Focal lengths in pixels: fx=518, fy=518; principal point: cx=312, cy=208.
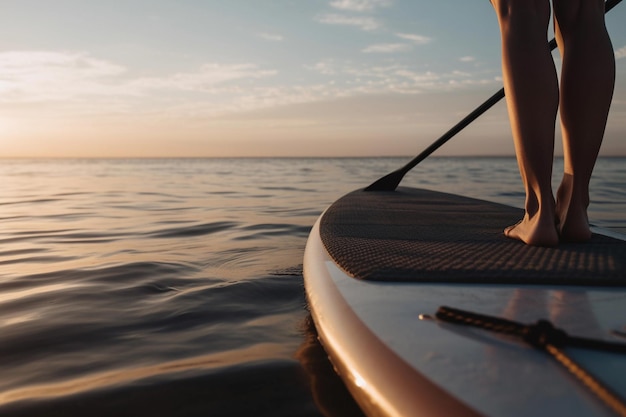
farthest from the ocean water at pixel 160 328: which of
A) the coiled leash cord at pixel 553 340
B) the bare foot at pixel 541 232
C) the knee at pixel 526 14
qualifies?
the knee at pixel 526 14

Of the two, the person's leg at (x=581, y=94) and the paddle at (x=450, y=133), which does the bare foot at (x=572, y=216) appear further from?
the paddle at (x=450, y=133)

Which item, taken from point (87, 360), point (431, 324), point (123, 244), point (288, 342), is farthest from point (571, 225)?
point (123, 244)

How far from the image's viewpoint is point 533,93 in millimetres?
1359

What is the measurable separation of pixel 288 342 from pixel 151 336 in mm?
385

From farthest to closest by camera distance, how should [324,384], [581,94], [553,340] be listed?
[581,94], [324,384], [553,340]

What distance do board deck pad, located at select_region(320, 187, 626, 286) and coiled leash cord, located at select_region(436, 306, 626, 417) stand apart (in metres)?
0.25

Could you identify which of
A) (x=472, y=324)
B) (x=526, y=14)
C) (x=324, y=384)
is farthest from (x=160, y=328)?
(x=526, y=14)

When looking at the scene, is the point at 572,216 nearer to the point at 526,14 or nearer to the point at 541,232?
the point at 541,232

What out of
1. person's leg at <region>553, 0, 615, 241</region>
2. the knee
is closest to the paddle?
person's leg at <region>553, 0, 615, 241</region>

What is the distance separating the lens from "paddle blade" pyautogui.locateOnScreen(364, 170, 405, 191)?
3787 mm

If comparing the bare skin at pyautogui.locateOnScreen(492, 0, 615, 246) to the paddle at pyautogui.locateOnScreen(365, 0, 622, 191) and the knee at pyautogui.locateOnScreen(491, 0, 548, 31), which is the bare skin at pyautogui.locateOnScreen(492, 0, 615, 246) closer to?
the knee at pyautogui.locateOnScreen(491, 0, 548, 31)

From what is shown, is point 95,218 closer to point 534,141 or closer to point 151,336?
point 151,336

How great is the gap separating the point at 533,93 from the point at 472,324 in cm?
90

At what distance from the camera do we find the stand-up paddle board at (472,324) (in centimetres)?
50
